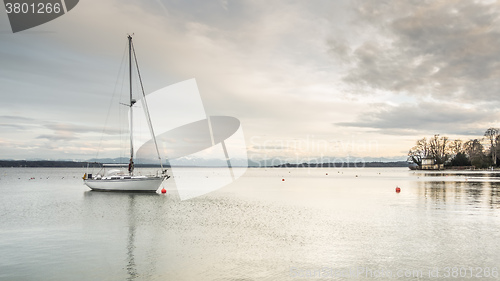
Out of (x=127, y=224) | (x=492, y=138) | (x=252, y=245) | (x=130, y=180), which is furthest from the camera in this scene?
(x=492, y=138)

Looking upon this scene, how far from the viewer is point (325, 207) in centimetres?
3153

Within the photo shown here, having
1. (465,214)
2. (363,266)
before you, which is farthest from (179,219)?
(465,214)

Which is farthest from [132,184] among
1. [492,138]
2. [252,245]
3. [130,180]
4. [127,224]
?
[492,138]

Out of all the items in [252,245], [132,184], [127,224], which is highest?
[132,184]

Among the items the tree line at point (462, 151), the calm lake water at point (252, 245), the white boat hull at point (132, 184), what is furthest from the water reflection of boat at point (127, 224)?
the tree line at point (462, 151)

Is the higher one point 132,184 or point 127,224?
point 132,184

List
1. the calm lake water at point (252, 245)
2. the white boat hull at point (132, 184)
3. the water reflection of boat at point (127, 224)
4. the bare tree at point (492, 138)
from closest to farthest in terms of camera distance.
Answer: the calm lake water at point (252, 245)
the water reflection of boat at point (127, 224)
the white boat hull at point (132, 184)
the bare tree at point (492, 138)

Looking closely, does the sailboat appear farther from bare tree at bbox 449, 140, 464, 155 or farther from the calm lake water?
bare tree at bbox 449, 140, 464, 155

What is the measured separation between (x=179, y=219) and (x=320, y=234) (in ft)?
33.7

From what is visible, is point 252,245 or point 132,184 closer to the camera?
point 252,245

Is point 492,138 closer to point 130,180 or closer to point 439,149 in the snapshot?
point 439,149

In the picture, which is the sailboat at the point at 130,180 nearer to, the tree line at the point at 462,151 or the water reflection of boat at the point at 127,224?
the water reflection of boat at the point at 127,224

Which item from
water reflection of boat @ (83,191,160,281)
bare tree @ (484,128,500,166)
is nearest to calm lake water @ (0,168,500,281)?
water reflection of boat @ (83,191,160,281)

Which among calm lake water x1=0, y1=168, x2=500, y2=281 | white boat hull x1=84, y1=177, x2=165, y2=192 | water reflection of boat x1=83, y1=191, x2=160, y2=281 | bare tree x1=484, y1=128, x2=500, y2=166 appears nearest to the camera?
calm lake water x1=0, y1=168, x2=500, y2=281
